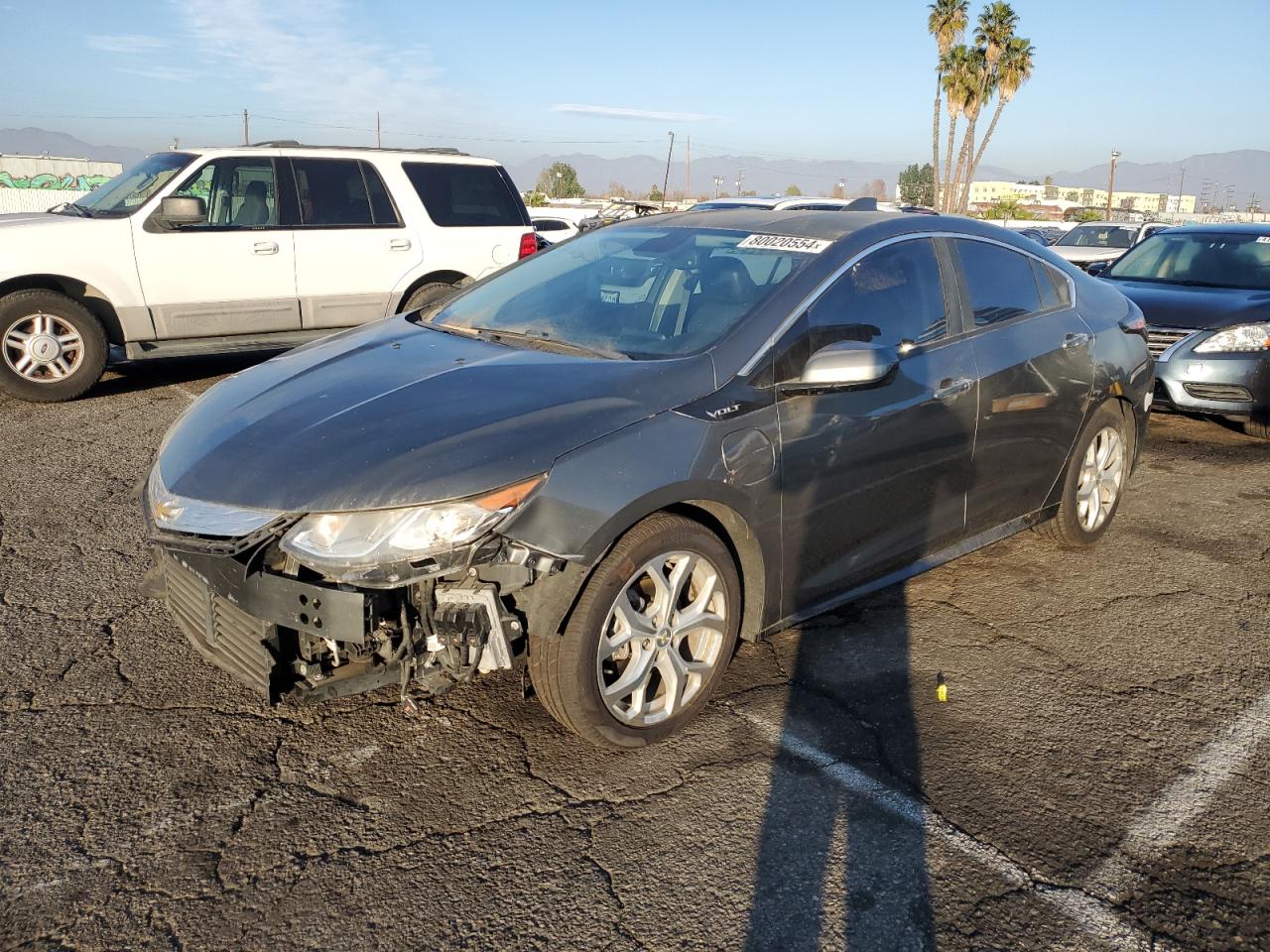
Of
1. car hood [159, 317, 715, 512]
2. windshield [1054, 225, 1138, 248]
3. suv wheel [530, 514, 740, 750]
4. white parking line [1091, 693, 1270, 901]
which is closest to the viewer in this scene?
white parking line [1091, 693, 1270, 901]

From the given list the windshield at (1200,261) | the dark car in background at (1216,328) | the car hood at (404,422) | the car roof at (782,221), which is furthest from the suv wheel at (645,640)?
the windshield at (1200,261)

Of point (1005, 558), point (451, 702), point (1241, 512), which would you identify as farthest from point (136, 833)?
point (1241, 512)

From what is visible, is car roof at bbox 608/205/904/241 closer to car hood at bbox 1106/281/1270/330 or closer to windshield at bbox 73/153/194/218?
car hood at bbox 1106/281/1270/330

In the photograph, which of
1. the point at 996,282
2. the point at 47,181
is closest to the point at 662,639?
the point at 996,282

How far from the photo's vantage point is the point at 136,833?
2.78m

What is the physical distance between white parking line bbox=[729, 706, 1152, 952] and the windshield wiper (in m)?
1.32

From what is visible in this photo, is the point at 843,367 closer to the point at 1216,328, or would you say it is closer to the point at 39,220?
the point at 1216,328

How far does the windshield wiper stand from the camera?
140 inches

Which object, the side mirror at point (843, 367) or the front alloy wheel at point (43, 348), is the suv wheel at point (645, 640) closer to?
the side mirror at point (843, 367)

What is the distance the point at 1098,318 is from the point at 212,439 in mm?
4131

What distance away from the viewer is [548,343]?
3.77 meters

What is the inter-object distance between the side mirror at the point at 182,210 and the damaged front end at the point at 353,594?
5526 mm

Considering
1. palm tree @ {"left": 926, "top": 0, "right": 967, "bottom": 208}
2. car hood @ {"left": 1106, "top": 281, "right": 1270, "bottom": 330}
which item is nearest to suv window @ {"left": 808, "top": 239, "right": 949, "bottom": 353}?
car hood @ {"left": 1106, "top": 281, "right": 1270, "bottom": 330}

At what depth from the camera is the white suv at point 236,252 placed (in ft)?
25.3
